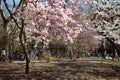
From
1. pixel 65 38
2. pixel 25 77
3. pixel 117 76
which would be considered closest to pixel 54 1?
pixel 65 38

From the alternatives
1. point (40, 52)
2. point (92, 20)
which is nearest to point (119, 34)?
point (92, 20)

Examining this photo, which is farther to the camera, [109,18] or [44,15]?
[109,18]

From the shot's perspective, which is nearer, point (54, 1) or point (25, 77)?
point (54, 1)

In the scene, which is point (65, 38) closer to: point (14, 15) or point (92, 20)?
point (14, 15)

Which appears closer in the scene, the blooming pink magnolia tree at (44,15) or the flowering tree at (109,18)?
the blooming pink magnolia tree at (44,15)

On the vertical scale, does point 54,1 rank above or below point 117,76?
above

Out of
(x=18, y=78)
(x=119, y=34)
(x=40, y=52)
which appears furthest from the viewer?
(x=40, y=52)


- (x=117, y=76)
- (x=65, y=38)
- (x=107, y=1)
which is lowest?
(x=117, y=76)

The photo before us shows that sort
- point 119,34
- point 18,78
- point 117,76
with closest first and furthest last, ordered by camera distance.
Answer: point 18,78, point 119,34, point 117,76

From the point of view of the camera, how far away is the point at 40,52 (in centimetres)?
2925

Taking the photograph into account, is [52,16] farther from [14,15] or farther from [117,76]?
[117,76]

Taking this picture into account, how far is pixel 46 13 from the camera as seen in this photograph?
1118 cm

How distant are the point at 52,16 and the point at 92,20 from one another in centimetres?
585

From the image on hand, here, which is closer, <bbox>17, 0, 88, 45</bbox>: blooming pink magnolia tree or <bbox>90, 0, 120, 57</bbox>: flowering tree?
<bbox>17, 0, 88, 45</bbox>: blooming pink magnolia tree
